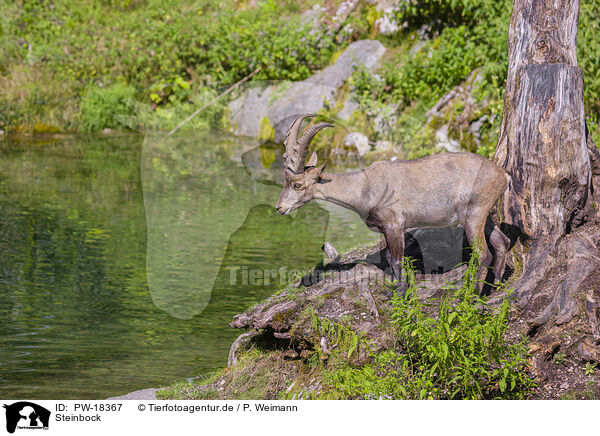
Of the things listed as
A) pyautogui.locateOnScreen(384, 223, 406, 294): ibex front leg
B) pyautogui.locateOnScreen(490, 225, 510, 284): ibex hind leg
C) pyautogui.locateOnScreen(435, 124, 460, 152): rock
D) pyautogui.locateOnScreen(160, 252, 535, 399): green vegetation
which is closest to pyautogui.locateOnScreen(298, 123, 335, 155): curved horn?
pyautogui.locateOnScreen(384, 223, 406, 294): ibex front leg

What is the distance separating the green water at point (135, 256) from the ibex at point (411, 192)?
2.76 metres

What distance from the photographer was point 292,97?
69.4 feet

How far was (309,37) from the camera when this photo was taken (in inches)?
911

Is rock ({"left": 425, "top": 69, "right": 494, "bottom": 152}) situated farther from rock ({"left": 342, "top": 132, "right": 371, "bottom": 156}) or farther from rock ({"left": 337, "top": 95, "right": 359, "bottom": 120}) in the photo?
rock ({"left": 337, "top": 95, "right": 359, "bottom": 120})

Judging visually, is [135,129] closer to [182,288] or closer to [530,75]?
[182,288]

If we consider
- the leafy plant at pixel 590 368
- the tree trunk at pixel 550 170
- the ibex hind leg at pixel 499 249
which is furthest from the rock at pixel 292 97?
the leafy plant at pixel 590 368

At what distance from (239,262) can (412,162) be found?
5.86 meters

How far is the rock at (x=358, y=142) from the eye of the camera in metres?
19.3

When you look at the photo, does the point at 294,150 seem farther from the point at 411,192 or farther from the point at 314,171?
the point at 411,192

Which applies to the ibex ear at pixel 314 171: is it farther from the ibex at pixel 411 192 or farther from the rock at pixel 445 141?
the rock at pixel 445 141

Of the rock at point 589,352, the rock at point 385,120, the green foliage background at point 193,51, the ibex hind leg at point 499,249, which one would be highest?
the green foliage background at point 193,51

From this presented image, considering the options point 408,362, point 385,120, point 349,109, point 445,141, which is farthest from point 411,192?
point 349,109
